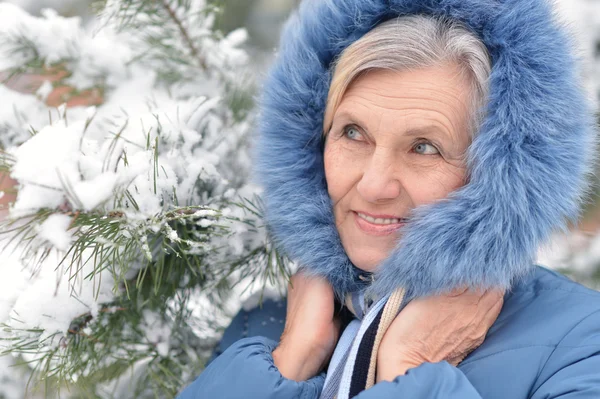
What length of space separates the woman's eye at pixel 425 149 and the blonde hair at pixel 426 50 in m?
0.08

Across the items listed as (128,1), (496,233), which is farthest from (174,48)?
(496,233)

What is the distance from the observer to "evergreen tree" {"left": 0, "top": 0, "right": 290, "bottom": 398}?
3.24 ft

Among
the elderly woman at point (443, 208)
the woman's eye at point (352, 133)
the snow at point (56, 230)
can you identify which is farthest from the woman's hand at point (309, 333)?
the snow at point (56, 230)

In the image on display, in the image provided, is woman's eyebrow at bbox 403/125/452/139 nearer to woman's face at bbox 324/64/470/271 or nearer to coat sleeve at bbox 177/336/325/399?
woman's face at bbox 324/64/470/271

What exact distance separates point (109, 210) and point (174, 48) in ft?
2.50

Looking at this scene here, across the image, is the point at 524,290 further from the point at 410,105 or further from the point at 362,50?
the point at 362,50

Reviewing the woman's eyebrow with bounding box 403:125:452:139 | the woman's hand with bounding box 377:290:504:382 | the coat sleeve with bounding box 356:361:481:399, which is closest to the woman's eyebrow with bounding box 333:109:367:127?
the woman's eyebrow with bounding box 403:125:452:139

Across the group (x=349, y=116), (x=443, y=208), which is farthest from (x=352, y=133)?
(x=443, y=208)

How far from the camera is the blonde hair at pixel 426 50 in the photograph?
3.92ft

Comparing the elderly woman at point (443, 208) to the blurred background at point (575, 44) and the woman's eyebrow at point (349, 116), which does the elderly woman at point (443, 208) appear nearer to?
the woman's eyebrow at point (349, 116)

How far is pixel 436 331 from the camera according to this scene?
1.20 m

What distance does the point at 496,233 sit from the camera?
3.77 ft

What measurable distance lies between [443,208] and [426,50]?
317mm

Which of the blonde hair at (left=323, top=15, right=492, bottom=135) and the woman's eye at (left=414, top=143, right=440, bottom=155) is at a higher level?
the blonde hair at (left=323, top=15, right=492, bottom=135)
